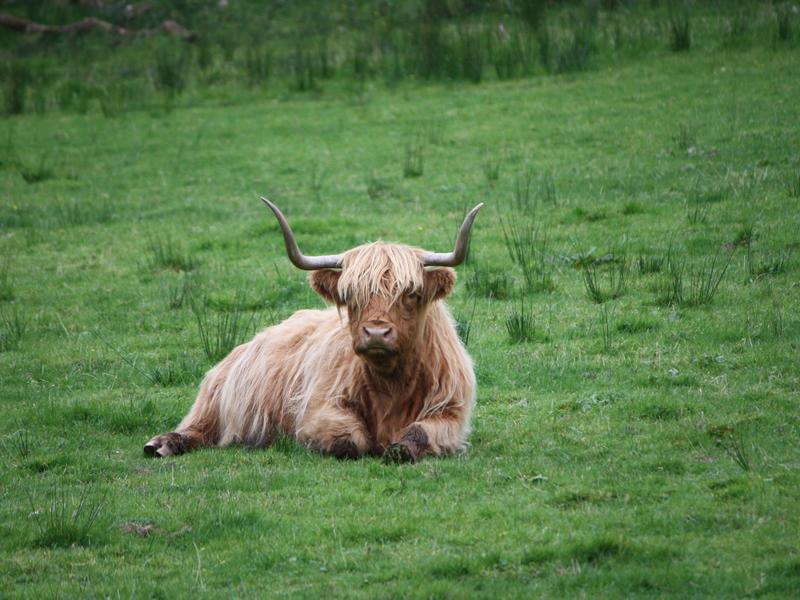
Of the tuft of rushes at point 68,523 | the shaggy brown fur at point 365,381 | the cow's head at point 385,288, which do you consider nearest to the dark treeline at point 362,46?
the shaggy brown fur at point 365,381

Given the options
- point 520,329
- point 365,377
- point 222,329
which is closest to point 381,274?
point 365,377

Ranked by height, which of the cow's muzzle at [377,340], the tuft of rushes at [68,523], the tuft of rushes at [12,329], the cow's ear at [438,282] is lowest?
the tuft of rushes at [68,523]

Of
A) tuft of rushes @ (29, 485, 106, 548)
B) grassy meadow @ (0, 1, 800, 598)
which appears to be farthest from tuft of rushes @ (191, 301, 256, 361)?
tuft of rushes @ (29, 485, 106, 548)

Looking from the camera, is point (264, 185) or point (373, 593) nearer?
point (373, 593)

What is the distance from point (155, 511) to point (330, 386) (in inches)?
52.2

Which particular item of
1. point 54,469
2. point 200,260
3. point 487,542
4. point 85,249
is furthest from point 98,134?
point 487,542

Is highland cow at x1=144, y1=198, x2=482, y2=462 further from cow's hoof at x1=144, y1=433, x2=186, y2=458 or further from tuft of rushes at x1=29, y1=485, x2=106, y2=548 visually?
tuft of rushes at x1=29, y1=485, x2=106, y2=548

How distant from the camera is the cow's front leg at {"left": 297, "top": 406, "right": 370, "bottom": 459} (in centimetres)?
608

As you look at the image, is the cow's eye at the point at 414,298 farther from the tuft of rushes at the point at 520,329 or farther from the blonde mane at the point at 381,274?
the tuft of rushes at the point at 520,329

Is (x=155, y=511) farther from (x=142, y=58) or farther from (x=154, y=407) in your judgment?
(x=142, y=58)

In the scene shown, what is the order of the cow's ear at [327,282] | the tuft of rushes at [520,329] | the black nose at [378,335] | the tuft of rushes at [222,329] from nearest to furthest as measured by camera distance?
the black nose at [378,335]
the cow's ear at [327,282]
the tuft of rushes at [520,329]
the tuft of rushes at [222,329]

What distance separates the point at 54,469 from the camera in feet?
20.1

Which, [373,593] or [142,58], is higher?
[142,58]

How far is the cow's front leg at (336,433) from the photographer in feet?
19.9
